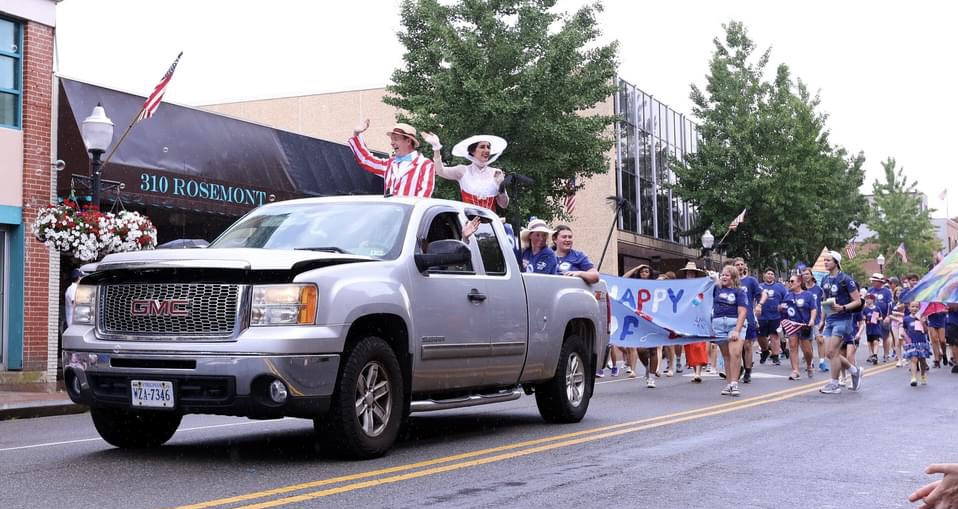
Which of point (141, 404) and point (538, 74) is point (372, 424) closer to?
point (141, 404)

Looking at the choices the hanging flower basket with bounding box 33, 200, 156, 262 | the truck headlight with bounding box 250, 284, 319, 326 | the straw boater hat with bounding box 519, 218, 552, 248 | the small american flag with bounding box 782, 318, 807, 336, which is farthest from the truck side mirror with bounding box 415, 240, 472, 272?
the small american flag with bounding box 782, 318, 807, 336

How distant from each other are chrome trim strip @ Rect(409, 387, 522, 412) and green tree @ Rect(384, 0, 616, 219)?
16.7 meters

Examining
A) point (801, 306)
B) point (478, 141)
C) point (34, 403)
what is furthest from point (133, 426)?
point (801, 306)

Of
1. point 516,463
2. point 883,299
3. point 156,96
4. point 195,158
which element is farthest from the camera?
point 883,299

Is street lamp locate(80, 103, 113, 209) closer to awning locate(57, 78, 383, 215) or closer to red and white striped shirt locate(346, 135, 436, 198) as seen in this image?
awning locate(57, 78, 383, 215)

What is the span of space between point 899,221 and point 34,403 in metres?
73.1

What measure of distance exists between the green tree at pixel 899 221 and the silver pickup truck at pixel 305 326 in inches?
2894

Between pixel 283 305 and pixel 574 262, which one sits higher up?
pixel 574 262

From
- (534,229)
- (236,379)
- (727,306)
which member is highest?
(534,229)

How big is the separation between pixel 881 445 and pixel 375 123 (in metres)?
37.2

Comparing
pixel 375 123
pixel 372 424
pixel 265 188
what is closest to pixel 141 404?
pixel 372 424

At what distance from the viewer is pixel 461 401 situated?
882cm

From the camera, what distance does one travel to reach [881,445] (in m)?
9.30

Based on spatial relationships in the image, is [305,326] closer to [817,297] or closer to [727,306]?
[727,306]
